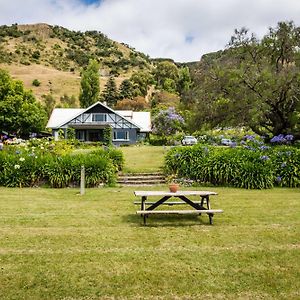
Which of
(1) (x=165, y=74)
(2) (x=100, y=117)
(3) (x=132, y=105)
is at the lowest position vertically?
(2) (x=100, y=117)

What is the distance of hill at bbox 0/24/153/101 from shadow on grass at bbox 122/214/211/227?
78563 millimetres

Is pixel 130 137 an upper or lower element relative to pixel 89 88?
lower

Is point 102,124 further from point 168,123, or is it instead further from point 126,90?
point 126,90

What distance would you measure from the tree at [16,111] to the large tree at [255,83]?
29701 mm

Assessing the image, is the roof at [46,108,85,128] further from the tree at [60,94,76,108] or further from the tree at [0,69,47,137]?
the tree at [60,94,76,108]

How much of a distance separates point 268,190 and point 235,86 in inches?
311

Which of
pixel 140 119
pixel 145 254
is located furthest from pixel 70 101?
pixel 145 254

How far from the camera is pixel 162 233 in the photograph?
7.00 meters

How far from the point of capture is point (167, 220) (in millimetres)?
8156

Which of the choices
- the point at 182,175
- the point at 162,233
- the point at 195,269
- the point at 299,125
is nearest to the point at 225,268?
the point at 195,269

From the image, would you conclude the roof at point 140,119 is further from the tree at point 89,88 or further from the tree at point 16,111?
the tree at point 89,88

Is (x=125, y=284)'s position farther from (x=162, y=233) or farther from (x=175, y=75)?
(x=175, y=75)

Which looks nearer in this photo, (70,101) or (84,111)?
(84,111)

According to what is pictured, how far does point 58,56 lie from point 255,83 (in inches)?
4347
